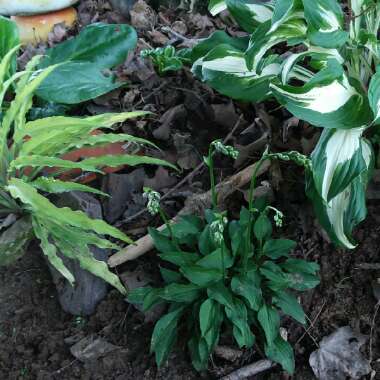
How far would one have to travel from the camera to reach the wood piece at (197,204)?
178 centimetres

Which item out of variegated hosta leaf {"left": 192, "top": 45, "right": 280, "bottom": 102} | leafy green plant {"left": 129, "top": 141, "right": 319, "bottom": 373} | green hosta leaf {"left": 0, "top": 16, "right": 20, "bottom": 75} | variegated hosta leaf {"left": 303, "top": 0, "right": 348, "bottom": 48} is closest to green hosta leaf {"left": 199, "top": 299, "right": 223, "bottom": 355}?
leafy green plant {"left": 129, "top": 141, "right": 319, "bottom": 373}

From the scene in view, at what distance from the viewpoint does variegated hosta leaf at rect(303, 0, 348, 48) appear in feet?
4.66

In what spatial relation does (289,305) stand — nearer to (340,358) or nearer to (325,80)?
(340,358)

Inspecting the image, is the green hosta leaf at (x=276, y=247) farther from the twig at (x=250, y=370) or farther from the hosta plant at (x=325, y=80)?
the twig at (x=250, y=370)

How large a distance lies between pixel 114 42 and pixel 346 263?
1.15 m

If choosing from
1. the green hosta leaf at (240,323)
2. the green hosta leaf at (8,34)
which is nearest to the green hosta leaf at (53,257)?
the green hosta leaf at (240,323)

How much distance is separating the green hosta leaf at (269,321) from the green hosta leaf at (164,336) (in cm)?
23

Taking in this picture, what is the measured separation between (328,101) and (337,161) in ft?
0.58

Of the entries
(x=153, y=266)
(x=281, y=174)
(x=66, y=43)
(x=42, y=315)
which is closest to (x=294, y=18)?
(x=281, y=174)

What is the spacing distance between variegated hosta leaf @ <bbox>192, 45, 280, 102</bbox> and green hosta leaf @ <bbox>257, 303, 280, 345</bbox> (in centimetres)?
61

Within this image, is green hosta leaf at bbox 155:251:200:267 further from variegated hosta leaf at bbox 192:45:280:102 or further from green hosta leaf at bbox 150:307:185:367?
variegated hosta leaf at bbox 192:45:280:102

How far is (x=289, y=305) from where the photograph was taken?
5.18ft

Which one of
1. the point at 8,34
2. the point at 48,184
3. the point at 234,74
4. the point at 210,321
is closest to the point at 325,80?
the point at 234,74

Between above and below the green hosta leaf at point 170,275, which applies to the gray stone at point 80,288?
below
